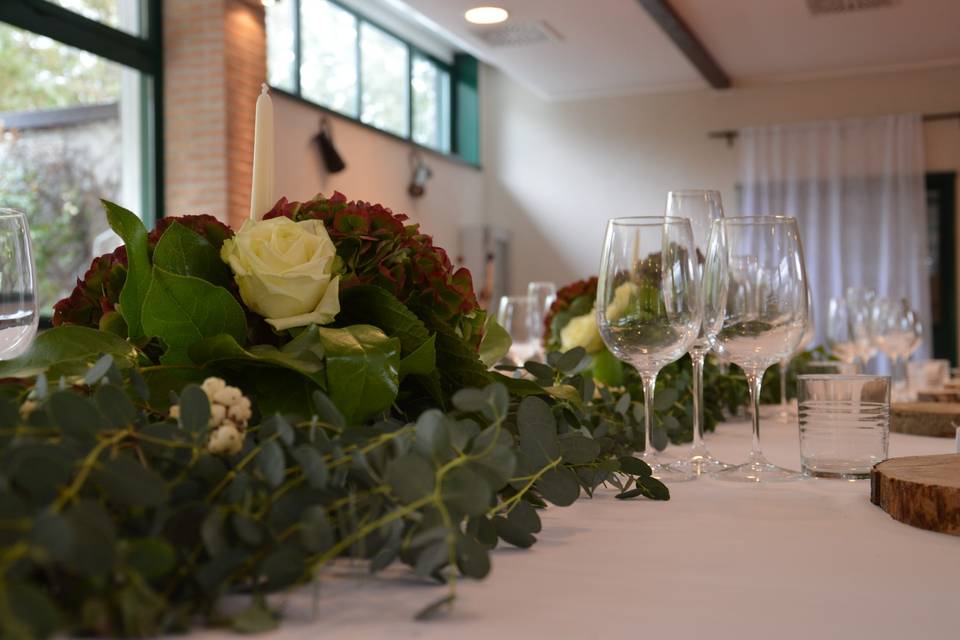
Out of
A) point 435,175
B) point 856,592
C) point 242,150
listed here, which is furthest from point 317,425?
point 435,175

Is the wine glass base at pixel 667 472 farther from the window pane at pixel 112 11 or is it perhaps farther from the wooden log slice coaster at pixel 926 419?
the window pane at pixel 112 11

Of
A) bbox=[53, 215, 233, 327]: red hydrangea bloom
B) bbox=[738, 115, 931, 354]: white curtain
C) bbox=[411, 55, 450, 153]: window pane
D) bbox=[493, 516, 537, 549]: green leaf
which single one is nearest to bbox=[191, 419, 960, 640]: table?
bbox=[493, 516, 537, 549]: green leaf

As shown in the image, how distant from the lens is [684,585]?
1.69 feet

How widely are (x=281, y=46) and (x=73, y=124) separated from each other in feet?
5.03

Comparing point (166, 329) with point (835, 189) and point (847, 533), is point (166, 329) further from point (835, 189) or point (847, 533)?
point (835, 189)

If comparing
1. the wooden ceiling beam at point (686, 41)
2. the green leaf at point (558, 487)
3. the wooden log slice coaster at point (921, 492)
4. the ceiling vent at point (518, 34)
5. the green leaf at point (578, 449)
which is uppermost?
the ceiling vent at point (518, 34)

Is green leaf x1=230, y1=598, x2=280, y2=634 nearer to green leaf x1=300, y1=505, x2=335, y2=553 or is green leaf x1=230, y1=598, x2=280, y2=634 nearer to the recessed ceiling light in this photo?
green leaf x1=300, y1=505, x2=335, y2=553

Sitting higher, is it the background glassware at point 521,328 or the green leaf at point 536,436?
the background glassware at point 521,328

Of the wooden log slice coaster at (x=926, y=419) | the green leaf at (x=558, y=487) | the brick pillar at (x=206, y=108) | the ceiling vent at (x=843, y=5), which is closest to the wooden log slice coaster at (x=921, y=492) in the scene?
the green leaf at (x=558, y=487)

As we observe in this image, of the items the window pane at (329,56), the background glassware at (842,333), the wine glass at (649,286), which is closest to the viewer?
the wine glass at (649,286)

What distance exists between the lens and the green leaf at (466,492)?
45cm

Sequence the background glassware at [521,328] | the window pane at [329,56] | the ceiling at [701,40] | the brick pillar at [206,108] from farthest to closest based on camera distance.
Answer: the window pane at [329,56], the ceiling at [701,40], the brick pillar at [206,108], the background glassware at [521,328]

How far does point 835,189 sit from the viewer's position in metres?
6.92

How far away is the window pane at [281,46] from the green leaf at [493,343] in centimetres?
484
